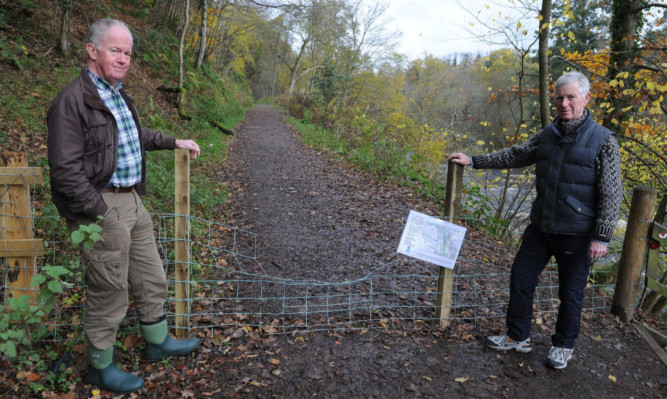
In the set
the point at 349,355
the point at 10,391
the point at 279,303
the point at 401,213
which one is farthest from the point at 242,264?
the point at 401,213

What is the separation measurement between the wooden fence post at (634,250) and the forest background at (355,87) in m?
1.76

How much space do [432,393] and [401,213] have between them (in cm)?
458

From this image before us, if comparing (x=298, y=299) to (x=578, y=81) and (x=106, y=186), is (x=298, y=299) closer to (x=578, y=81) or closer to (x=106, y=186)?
(x=106, y=186)

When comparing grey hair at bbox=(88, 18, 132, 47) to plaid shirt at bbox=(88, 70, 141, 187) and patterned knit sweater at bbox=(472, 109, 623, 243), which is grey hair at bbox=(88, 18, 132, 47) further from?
patterned knit sweater at bbox=(472, 109, 623, 243)

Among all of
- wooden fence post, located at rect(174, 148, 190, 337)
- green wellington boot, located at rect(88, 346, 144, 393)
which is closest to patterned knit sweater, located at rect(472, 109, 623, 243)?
wooden fence post, located at rect(174, 148, 190, 337)

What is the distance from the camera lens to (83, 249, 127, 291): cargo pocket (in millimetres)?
2461

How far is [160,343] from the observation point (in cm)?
300

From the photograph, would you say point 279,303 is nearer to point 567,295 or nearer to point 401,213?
point 567,295

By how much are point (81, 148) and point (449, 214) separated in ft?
9.49

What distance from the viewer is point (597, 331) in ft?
12.7

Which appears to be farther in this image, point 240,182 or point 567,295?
point 240,182

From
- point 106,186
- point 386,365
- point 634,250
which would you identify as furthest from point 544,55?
point 106,186

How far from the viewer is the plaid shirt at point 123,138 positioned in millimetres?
2521

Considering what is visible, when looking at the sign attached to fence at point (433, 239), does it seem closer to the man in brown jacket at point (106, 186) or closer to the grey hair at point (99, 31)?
the man in brown jacket at point (106, 186)
